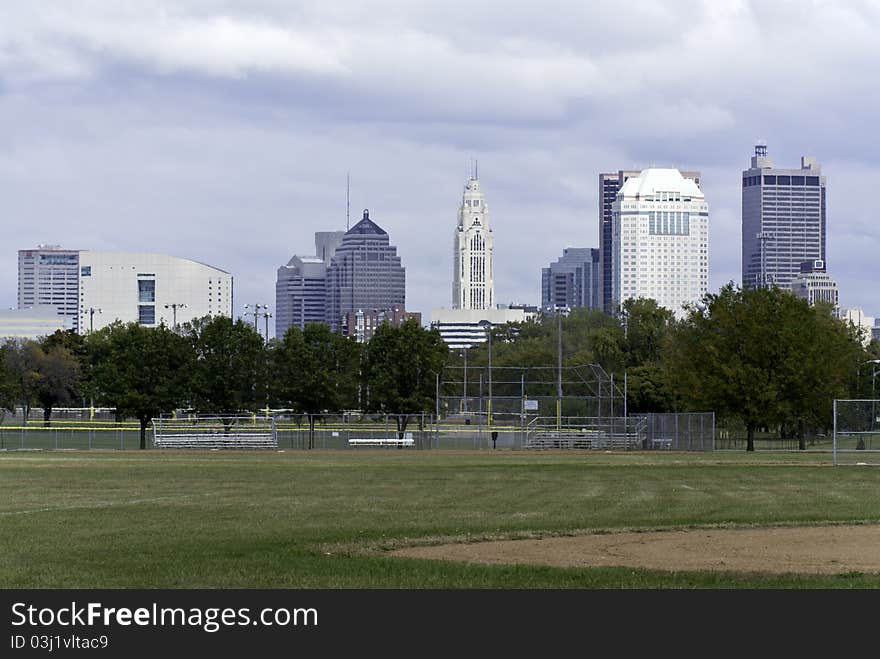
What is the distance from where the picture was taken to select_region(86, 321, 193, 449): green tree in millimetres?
89375

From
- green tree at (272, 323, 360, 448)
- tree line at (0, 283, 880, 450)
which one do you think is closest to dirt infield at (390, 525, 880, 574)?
tree line at (0, 283, 880, 450)

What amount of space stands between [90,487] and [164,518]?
37.0ft

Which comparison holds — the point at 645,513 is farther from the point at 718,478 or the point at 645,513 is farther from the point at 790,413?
the point at 790,413

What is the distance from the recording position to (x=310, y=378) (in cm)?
9462

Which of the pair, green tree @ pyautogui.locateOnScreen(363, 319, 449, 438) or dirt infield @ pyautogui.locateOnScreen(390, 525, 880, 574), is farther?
green tree @ pyautogui.locateOnScreen(363, 319, 449, 438)

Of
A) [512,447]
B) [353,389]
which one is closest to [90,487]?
[512,447]

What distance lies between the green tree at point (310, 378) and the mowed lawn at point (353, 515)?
39.5 m

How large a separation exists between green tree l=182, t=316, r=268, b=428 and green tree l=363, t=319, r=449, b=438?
7.32m

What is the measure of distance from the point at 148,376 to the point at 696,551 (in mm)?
70723

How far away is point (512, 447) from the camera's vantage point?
86.2 m

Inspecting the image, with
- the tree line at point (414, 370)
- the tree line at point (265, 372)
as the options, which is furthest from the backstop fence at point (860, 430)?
the tree line at point (265, 372)

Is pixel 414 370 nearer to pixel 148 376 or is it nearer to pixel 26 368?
pixel 148 376

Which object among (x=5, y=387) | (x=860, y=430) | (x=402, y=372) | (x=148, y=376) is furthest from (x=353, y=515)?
(x=5, y=387)

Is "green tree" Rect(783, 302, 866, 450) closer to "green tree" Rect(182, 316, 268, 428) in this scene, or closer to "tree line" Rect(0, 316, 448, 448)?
"tree line" Rect(0, 316, 448, 448)
